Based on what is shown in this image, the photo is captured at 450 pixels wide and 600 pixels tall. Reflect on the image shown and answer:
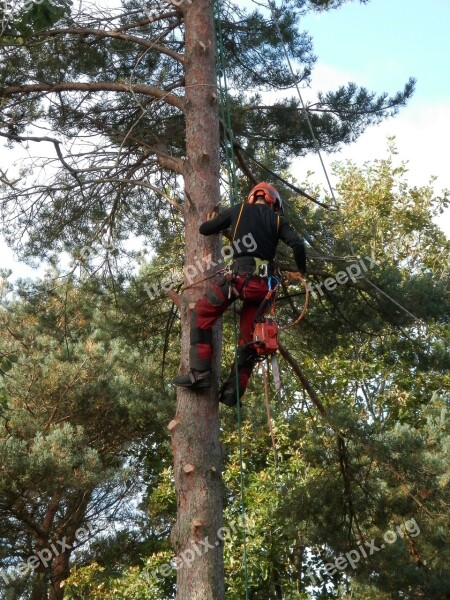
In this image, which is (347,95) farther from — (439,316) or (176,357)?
(176,357)

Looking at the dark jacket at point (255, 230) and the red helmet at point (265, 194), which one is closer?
the dark jacket at point (255, 230)

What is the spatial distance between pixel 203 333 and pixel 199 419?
0.52m

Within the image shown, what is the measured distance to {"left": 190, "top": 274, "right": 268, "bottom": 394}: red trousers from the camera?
5.37 m

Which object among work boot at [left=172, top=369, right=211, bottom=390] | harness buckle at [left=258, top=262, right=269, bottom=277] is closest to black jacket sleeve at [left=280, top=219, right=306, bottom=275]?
harness buckle at [left=258, top=262, right=269, bottom=277]

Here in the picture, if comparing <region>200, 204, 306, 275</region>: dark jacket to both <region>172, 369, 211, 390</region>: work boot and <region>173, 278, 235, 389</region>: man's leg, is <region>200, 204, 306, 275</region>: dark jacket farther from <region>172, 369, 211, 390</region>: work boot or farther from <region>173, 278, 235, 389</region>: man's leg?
<region>172, 369, 211, 390</region>: work boot

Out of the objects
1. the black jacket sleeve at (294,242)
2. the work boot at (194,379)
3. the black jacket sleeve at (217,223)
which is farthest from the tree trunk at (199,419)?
the black jacket sleeve at (294,242)

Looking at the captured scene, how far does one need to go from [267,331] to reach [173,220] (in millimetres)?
3488

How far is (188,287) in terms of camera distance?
18.6 feet

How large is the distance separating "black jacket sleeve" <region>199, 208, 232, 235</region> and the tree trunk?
21 cm

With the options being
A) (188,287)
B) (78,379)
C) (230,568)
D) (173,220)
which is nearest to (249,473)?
(230,568)

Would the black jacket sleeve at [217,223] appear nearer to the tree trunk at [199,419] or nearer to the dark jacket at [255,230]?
the dark jacket at [255,230]

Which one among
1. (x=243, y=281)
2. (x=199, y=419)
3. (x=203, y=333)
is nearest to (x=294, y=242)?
(x=243, y=281)

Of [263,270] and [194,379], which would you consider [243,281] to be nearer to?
[263,270]

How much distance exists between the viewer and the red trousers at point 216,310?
17.6 ft
